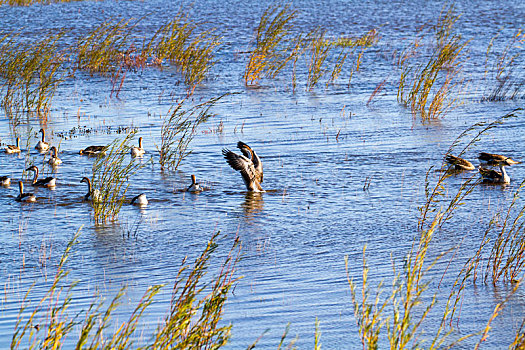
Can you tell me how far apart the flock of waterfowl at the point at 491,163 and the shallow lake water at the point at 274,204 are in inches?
6.1

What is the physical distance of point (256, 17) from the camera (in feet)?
135

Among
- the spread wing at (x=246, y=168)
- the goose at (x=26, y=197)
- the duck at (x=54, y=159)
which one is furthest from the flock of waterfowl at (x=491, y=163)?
the duck at (x=54, y=159)

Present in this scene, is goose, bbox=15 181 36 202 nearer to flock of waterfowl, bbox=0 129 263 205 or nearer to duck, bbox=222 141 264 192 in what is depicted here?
flock of waterfowl, bbox=0 129 263 205

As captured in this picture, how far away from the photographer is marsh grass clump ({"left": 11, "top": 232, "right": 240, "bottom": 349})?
199 inches

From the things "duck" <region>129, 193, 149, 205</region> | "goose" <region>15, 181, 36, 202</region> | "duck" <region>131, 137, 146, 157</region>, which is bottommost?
"goose" <region>15, 181, 36, 202</region>

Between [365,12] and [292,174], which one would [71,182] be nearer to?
[292,174]

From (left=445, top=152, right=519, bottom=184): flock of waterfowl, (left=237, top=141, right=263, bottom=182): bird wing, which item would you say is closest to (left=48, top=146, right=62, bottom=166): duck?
(left=237, top=141, right=263, bottom=182): bird wing

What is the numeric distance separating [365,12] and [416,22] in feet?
16.1

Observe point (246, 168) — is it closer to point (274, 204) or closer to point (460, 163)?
point (274, 204)

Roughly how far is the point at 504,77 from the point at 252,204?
13.7 m

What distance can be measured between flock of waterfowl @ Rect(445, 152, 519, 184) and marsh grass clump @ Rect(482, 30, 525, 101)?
6.45m

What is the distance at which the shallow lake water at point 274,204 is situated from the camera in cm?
767

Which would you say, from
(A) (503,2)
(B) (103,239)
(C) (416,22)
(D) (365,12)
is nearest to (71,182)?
→ (B) (103,239)

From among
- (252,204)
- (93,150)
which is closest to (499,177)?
(252,204)
